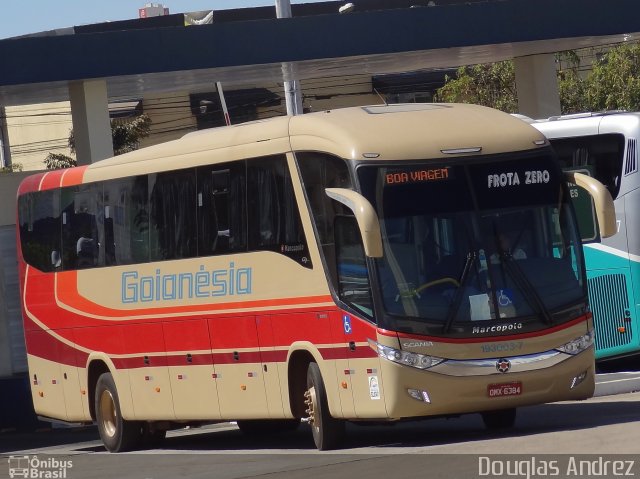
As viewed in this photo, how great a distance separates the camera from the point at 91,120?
838 inches

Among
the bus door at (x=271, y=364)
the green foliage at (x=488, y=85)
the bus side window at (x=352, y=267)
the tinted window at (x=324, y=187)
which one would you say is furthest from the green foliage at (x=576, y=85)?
the bus side window at (x=352, y=267)

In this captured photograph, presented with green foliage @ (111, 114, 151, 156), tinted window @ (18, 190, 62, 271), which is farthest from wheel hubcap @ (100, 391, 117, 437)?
green foliage @ (111, 114, 151, 156)

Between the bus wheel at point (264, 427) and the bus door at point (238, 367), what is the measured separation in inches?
95.9

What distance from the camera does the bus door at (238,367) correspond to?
1509cm

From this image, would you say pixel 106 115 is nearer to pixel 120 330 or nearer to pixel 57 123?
pixel 120 330

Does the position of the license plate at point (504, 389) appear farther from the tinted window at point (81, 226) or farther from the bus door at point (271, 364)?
the tinted window at point (81, 226)

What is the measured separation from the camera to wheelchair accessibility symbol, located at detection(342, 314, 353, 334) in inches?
533

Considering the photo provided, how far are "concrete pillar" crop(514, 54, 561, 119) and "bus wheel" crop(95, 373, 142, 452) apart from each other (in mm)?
10389

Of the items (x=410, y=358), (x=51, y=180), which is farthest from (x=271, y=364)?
(x=51, y=180)

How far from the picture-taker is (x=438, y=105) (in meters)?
14.9

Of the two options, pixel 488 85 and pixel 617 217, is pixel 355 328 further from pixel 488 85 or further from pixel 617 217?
pixel 488 85

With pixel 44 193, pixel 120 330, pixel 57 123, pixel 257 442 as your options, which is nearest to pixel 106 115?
pixel 44 193

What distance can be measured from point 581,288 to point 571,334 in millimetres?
514

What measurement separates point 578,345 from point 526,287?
0.81 metres
